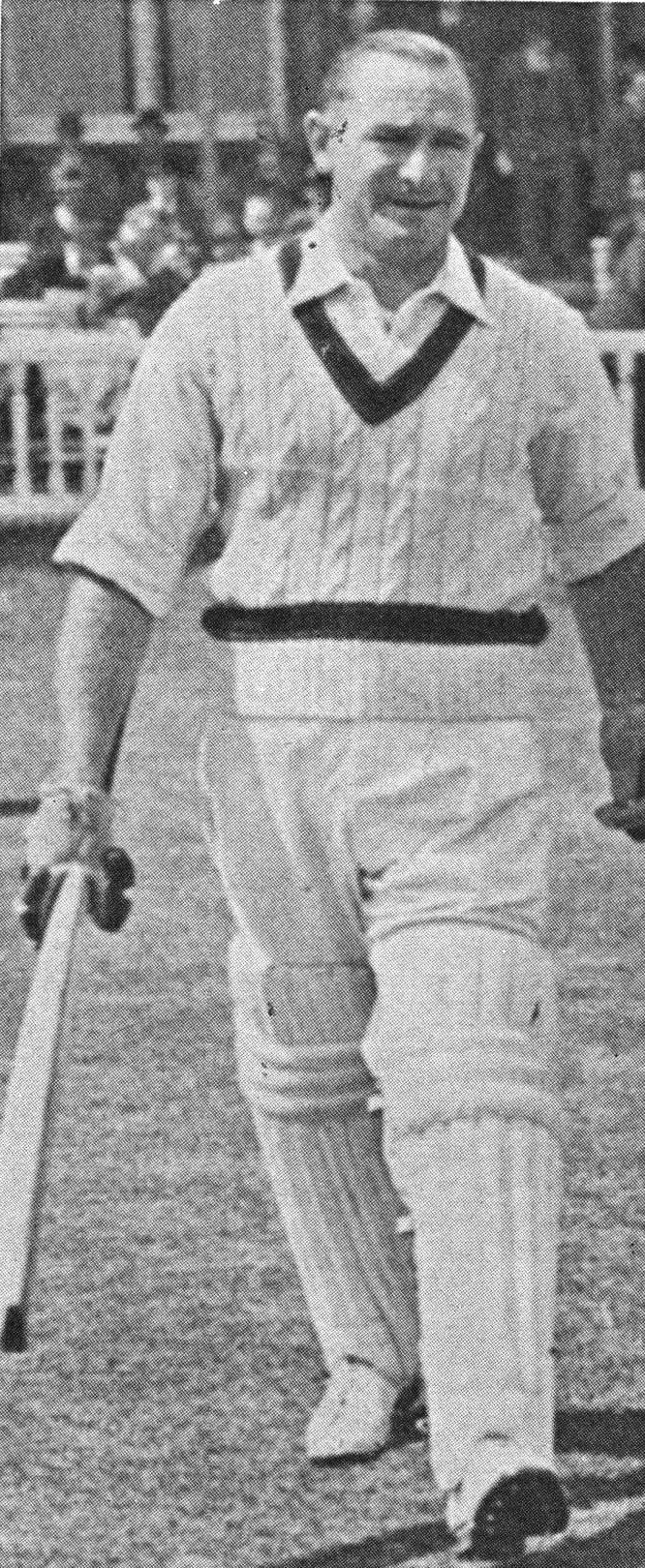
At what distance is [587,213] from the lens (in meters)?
23.1

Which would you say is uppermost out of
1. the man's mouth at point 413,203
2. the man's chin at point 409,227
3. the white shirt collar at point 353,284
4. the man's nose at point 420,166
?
the man's nose at point 420,166

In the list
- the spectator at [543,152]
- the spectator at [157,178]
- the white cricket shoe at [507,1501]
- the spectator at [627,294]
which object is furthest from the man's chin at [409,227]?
the spectator at [543,152]

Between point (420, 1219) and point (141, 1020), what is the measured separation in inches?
132

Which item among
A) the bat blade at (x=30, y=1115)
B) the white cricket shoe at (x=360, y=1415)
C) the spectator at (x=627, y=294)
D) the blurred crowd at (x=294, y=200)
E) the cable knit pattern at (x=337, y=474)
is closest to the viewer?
the bat blade at (x=30, y=1115)

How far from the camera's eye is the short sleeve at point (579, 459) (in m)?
4.21

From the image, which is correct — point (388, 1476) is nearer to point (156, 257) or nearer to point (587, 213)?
point (156, 257)

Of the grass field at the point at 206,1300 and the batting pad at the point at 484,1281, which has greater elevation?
the batting pad at the point at 484,1281

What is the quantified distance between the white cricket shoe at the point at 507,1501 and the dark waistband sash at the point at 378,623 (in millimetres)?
→ 940

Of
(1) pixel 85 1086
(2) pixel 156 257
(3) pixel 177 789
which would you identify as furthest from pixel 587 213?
(1) pixel 85 1086

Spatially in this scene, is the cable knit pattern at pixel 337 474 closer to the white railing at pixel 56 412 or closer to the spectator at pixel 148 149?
the white railing at pixel 56 412

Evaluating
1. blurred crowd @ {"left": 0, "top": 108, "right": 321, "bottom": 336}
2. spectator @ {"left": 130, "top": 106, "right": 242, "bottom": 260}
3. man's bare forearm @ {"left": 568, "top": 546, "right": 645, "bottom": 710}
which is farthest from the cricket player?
spectator @ {"left": 130, "top": 106, "right": 242, "bottom": 260}

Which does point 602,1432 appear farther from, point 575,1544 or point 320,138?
point 320,138

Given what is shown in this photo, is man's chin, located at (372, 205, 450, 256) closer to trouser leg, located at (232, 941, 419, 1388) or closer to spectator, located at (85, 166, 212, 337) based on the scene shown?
Answer: trouser leg, located at (232, 941, 419, 1388)

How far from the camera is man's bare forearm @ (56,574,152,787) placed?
4258 millimetres
